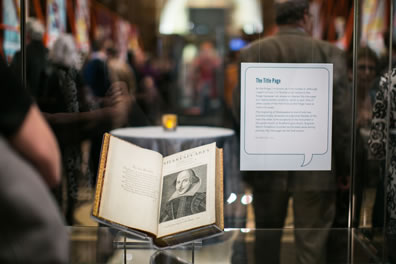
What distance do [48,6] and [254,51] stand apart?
3.37m

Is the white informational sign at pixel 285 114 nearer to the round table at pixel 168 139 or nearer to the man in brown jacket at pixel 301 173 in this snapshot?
the man in brown jacket at pixel 301 173

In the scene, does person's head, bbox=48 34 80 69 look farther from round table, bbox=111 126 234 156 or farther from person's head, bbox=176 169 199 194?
person's head, bbox=176 169 199 194

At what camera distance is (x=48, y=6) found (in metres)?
4.77

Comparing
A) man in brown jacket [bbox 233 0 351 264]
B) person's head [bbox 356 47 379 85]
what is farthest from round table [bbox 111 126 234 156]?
person's head [bbox 356 47 379 85]

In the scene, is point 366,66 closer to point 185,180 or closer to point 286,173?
point 286,173

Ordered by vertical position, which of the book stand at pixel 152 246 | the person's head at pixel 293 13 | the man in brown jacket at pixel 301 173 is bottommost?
the book stand at pixel 152 246

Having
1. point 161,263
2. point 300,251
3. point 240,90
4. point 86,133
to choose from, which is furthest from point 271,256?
point 86,133

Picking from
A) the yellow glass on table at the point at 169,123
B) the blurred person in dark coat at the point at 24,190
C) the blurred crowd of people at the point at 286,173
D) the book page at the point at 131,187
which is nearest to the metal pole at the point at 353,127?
the blurred crowd of people at the point at 286,173

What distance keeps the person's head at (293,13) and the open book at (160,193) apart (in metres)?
0.72

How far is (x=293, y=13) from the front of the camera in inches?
79.2

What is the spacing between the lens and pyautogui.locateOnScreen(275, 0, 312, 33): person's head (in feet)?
6.53

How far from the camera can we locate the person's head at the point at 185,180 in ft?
4.91

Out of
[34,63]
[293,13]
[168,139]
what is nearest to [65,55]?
[34,63]

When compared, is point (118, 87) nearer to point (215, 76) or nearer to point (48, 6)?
point (48, 6)
